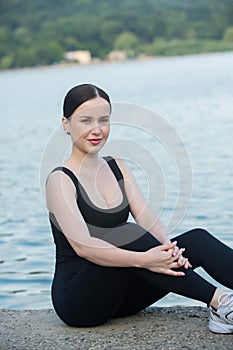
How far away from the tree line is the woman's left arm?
7044 cm

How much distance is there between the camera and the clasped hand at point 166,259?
3.79 m

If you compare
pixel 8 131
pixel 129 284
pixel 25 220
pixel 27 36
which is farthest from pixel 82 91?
pixel 27 36

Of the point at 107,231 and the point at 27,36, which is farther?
the point at 27,36

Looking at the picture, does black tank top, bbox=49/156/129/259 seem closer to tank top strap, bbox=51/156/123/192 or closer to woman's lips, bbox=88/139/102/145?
tank top strap, bbox=51/156/123/192

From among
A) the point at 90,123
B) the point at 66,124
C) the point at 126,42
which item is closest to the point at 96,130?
the point at 90,123

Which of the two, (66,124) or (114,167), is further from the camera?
(114,167)

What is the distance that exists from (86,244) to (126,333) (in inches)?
17.6

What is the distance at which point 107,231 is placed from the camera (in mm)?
3975

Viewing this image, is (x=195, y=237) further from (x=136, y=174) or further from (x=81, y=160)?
(x=136, y=174)

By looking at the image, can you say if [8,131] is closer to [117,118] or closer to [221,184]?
[221,184]

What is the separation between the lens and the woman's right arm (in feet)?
12.5

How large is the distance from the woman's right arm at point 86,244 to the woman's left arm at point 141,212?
30 centimetres

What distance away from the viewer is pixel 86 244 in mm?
3889

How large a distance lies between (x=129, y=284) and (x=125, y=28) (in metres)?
89.7
